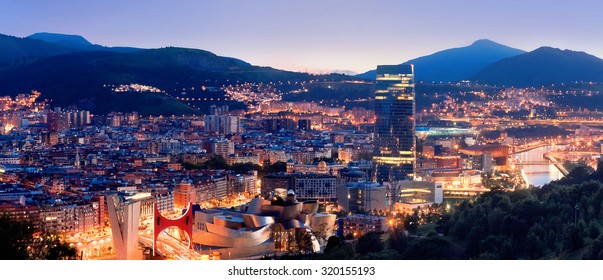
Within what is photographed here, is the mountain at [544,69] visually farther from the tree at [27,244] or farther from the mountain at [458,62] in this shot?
the tree at [27,244]

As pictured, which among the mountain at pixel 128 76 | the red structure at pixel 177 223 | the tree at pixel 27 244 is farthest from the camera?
the mountain at pixel 128 76

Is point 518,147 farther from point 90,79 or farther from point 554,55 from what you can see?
point 90,79

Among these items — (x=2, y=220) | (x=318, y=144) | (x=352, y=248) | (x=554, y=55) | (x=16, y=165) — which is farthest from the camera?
(x=554, y=55)

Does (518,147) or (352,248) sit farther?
(518,147)

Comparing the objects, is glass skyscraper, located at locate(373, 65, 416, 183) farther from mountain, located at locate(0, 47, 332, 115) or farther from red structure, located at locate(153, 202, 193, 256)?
mountain, located at locate(0, 47, 332, 115)

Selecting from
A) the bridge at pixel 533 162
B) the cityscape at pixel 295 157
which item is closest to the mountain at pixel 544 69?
the cityscape at pixel 295 157

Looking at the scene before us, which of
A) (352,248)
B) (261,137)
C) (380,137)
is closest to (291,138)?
(261,137)

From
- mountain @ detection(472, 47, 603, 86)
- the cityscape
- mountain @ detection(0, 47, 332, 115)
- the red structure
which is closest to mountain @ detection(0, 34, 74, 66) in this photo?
the cityscape
